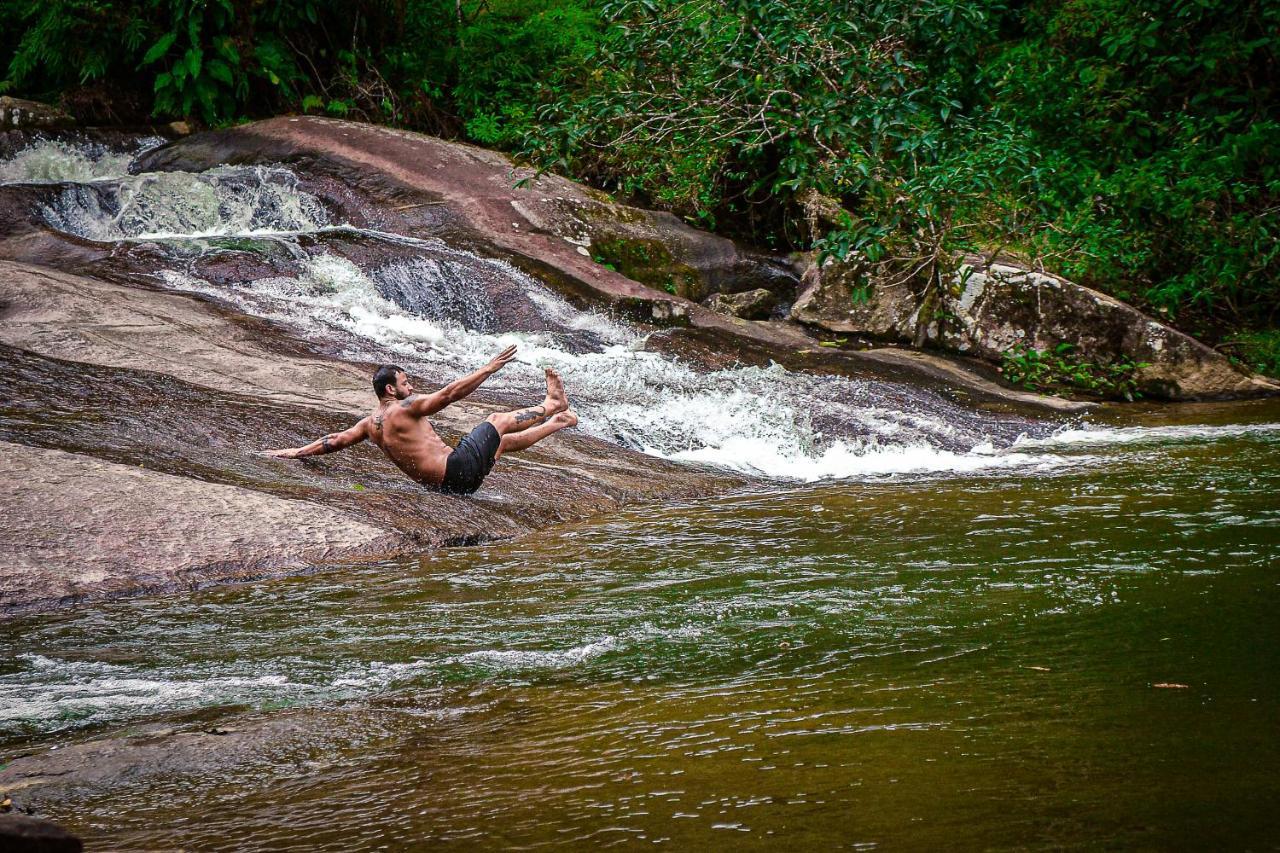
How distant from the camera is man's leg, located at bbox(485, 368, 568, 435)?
8617mm

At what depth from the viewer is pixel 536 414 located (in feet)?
29.1

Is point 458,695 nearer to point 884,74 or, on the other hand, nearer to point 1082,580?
point 1082,580

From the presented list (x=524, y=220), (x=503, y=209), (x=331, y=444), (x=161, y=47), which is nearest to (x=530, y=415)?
(x=331, y=444)

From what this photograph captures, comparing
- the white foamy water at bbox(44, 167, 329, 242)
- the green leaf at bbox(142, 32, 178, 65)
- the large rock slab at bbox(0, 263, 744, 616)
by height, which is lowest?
the large rock slab at bbox(0, 263, 744, 616)

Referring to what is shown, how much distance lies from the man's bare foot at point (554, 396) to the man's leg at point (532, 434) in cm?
7

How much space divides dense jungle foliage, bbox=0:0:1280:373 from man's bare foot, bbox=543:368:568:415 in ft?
10.3

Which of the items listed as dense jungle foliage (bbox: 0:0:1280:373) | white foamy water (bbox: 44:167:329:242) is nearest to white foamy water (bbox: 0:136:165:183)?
white foamy water (bbox: 44:167:329:242)

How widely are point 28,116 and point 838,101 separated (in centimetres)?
1303

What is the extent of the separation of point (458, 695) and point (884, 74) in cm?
777

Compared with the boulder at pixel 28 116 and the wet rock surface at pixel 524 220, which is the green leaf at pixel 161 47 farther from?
the boulder at pixel 28 116

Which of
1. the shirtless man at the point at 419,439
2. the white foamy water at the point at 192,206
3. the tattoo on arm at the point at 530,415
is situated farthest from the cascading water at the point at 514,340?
the shirtless man at the point at 419,439

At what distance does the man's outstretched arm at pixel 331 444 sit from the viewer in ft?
26.4

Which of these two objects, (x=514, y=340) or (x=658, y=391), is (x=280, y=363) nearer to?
(x=514, y=340)

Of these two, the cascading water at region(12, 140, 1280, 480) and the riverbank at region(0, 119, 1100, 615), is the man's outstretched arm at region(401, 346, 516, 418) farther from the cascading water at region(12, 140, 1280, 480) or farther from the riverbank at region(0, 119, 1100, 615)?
the cascading water at region(12, 140, 1280, 480)
